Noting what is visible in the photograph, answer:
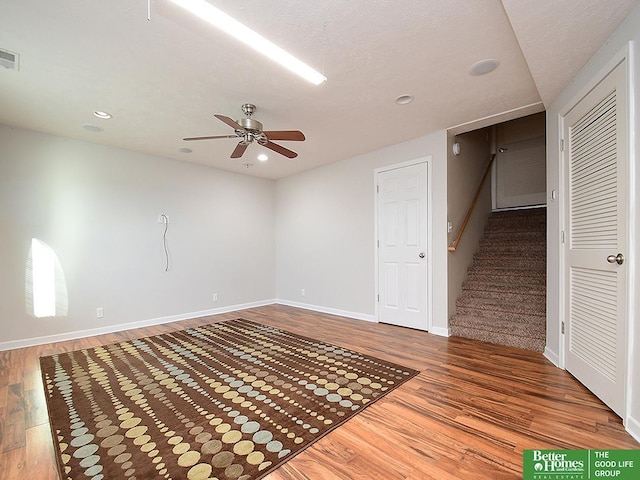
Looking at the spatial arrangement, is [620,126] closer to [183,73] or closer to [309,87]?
[309,87]

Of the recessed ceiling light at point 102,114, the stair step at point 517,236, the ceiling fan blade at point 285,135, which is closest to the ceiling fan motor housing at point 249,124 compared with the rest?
the ceiling fan blade at point 285,135

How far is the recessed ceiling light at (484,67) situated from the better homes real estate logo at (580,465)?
2.69 meters

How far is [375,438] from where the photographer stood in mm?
1731

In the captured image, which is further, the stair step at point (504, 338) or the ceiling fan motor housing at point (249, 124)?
the stair step at point (504, 338)

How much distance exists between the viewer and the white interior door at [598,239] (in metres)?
1.85

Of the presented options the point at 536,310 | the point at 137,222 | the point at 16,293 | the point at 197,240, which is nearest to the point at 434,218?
the point at 536,310

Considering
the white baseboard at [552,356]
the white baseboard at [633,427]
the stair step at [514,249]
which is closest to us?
the white baseboard at [633,427]

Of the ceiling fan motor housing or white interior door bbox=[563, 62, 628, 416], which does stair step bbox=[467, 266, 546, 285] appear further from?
the ceiling fan motor housing

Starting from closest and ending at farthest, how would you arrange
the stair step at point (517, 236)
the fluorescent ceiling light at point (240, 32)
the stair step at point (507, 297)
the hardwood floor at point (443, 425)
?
the fluorescent ceiling light at point (240, 32) → the hardwood floor at point (443, 425) → the stair step at point (507, 297) → the stair step at point (517, 236)

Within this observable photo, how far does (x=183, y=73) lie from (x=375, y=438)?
10.3 feet

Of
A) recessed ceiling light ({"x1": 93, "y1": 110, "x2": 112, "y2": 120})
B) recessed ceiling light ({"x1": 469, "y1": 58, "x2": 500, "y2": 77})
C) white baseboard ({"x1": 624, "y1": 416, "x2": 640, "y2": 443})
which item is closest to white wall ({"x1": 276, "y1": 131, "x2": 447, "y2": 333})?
recessed ceiling light ({"x1": 469, "y1": 58, "x2": 500, "y2": 77})

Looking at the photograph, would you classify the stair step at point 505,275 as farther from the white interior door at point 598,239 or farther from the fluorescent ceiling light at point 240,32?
the fluorescent ceiling light at point 240,32

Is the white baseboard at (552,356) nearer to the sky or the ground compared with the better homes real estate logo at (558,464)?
nearer to the ground

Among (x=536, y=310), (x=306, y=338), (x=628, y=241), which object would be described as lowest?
(x=306, y=338)
